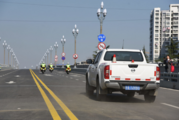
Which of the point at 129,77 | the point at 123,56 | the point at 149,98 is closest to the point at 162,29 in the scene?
the point at 123,56

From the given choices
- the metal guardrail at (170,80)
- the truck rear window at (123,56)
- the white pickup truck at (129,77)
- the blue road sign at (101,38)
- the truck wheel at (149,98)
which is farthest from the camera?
the blue road sign at (101,38)

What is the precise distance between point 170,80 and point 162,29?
152 meters

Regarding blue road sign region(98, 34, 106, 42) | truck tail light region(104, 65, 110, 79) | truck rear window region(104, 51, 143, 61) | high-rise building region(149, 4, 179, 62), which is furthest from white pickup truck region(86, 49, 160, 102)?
high-rise building region(149, 4, 179, 62)

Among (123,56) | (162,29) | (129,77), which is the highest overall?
(162,29)

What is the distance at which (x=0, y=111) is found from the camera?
26.1 feet

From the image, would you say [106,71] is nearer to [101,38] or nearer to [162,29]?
[101,38]

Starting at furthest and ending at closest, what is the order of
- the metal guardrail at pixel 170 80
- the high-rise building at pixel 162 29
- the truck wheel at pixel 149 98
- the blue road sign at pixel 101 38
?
the high-rise building at pixel 162 29
the blue road sign at pixel 101 38
the metal guardrail at pixel 170 80
the truck wheel at pixel 149 98

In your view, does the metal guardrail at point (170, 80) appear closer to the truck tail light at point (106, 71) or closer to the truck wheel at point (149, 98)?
the truck wheel at point (149, 98)

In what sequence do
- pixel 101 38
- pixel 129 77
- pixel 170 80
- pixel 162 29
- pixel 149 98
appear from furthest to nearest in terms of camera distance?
pixel 162 29 → pixel 101 38 → pixel 170 80 → pixel 149 98 → pixel 129 77

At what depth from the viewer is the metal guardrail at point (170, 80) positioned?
18.1m

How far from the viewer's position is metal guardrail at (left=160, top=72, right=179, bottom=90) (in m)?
18.1

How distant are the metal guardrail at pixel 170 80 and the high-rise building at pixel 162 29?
5648 inches

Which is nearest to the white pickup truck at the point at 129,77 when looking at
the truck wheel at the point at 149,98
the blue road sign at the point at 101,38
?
the truck wheel at the point at 149,98

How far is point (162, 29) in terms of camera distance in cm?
16600
